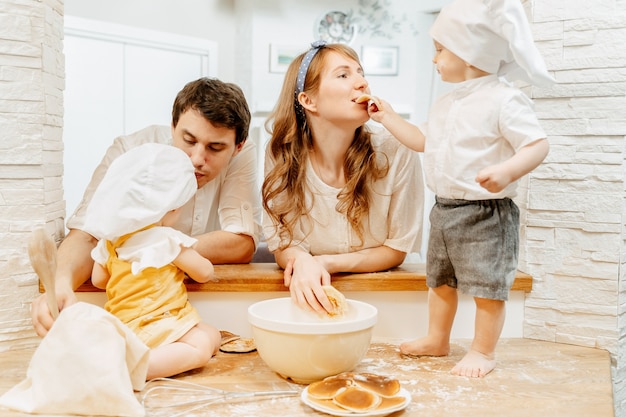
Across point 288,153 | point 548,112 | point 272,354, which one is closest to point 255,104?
point 288,153

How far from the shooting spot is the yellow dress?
112cm

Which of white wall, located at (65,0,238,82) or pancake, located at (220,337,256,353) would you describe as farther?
white wall, located at (65,0,238,82)

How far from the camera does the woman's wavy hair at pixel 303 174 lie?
4.65 feet

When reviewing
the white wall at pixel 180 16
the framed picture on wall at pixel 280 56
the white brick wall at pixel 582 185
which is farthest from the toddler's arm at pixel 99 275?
the framed picture on wall at pixel 280 56

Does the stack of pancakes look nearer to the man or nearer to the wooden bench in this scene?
the wooden bench

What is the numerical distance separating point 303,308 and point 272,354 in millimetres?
188

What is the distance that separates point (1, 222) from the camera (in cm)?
125

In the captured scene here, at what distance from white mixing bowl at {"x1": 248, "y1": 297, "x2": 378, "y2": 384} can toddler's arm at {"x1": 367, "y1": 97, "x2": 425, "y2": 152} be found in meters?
0.35

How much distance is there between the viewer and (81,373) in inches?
36.6

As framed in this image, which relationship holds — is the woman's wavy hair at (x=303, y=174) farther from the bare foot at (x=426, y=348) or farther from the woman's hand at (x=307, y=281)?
the bare foot at (x=426, y=348)

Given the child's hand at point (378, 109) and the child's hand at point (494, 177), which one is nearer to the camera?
the child's hand at point (494, 177)

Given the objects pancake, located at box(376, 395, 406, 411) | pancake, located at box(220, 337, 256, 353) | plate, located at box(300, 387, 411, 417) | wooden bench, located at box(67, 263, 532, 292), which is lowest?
pancake, located at box(220, 337, 256, 353)

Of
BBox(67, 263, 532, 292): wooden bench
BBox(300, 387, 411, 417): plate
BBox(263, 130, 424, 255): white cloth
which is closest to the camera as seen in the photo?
BBox(300, 387, 411, 417): plate

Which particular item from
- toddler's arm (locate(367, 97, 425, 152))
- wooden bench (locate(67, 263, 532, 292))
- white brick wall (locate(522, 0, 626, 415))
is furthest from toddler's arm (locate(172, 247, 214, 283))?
white brick wall (locate(522, 0, 626, 415))
